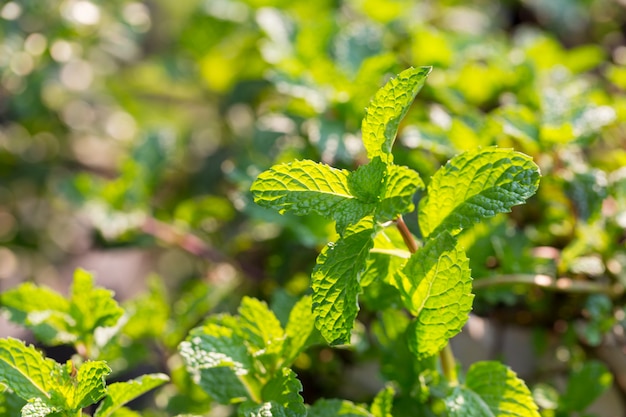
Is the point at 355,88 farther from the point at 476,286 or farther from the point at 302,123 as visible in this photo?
the point at 476,286

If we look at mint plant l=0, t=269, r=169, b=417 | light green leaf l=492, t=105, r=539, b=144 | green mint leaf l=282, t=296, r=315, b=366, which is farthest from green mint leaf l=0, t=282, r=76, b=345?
light green leaf l=492, t=105, r=539, b=144

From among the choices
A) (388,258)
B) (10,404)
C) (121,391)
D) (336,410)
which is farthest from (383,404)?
(10,404)

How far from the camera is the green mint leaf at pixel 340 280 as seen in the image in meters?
0.61

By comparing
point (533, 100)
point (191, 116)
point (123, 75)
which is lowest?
point (191, 116)

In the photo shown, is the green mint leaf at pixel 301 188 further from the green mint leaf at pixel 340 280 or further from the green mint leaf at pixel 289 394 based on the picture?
the green mint leaf at pixel 289 394

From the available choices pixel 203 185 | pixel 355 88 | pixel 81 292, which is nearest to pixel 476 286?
pixel 355 88

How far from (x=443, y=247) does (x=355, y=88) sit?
17.3 inches

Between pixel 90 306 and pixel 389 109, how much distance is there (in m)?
0.40

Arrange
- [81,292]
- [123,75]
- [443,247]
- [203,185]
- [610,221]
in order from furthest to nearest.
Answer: [123,75] → [203,185] → [610,221] → [81,292] → [443,247]

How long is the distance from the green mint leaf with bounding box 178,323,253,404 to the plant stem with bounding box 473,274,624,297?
0.97 ft

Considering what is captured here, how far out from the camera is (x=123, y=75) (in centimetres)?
182

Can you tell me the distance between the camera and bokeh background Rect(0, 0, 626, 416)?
904 millimetres

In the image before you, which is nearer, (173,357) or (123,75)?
(173,357)

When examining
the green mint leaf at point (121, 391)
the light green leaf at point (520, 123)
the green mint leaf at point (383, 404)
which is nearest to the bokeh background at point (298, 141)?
the light green leaf at point (520, 123)
